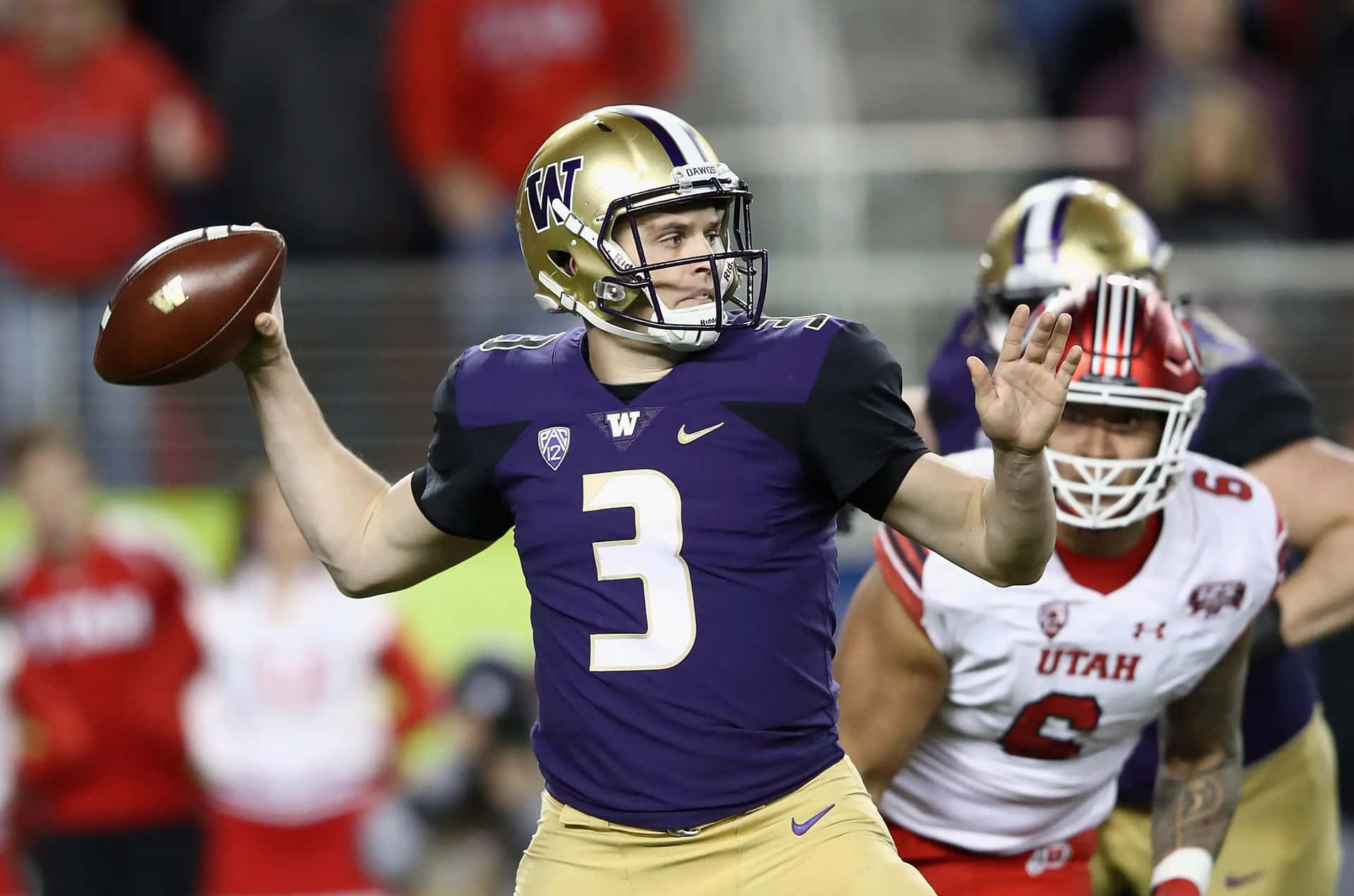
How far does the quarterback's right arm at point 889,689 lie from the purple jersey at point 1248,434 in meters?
0.86

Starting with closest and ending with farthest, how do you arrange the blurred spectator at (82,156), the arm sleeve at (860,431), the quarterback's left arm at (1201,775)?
the arm sleeve at (860,431), the quarterback's left arm at (1201,775), the blurred spectator at (82,156)

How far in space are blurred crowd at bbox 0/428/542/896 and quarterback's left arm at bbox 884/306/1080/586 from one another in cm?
414

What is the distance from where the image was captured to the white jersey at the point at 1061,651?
12.2ft

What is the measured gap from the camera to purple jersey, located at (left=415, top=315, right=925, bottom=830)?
10.4 feet

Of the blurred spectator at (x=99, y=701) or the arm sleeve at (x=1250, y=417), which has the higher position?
the arm sleeve at (x=1250, y=417)

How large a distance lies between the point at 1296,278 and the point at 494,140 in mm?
2994

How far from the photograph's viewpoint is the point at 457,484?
11.2 feet

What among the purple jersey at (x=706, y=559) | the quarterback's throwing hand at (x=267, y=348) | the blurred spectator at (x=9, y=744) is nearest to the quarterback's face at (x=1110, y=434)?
the purple jersey at (x=706, y=559)

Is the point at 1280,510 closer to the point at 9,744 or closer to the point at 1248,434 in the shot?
the point at 1248,434

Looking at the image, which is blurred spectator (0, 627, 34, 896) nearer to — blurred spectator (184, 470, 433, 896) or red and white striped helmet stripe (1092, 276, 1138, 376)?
blurred spectator (184, 470, 433, 896)

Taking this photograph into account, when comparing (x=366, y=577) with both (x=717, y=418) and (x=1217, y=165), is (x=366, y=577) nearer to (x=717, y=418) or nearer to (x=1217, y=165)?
(x=717, y=418)

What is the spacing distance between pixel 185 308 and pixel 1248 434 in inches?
88.5

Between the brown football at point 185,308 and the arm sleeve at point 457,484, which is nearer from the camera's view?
the arm sleeve at point 457,484

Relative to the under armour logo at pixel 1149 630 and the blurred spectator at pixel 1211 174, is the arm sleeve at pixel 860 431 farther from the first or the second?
the blurred spectator at pixel 1211 174
